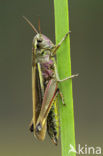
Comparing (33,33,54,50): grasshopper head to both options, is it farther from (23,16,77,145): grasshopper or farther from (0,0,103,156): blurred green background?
(0,0,103,156): blurred green background

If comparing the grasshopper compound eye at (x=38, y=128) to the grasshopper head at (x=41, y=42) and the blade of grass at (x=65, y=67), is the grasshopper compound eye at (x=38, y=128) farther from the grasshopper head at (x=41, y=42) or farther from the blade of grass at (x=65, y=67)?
the grasshopper head at (x=41, y=42)

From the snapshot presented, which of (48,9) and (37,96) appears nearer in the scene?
(37,96)

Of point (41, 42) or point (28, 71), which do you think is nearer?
point (41, 42)

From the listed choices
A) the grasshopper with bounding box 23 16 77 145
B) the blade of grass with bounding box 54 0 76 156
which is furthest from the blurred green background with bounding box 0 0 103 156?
the blade of grass with bounding box 54 0 76 156

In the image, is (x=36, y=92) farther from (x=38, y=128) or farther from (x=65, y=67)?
(x=65, y=67)

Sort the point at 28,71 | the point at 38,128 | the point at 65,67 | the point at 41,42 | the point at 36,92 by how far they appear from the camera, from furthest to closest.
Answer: the point at 28,71 < the point at 41,42 < the point at 36,92 < the point at 38,128 < the point at 65,67

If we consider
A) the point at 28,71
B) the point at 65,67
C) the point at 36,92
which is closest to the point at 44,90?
the point at 36,92

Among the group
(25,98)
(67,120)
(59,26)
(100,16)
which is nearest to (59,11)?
(59,26)

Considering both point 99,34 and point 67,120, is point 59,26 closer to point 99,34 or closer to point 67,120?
point 67,120
